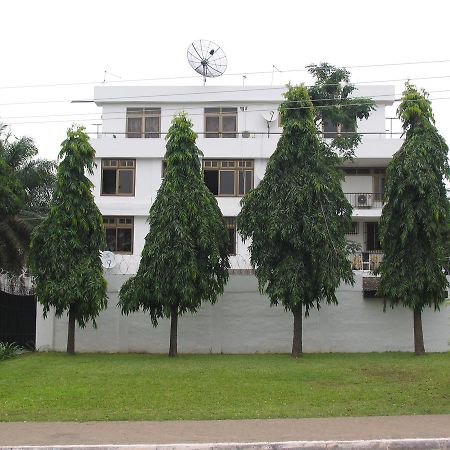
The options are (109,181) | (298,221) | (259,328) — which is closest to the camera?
(298,221)

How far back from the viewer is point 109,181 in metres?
28.0

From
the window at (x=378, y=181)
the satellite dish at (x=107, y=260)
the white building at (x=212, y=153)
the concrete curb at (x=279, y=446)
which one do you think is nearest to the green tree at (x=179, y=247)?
the white building at (x=212, y=153)

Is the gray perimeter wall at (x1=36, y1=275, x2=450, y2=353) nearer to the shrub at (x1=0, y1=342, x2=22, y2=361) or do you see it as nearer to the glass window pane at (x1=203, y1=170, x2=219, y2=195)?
the shrub at (x1=0, y1=342, x2=22, y2=361)

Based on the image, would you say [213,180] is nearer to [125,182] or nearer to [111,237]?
[125,182]

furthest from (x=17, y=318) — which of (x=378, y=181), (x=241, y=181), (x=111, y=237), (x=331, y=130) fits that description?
(x=378, y=181)

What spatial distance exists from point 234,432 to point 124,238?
19356 mm

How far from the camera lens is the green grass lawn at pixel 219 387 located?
10.7 m

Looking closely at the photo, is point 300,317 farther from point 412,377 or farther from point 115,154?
point 115,154

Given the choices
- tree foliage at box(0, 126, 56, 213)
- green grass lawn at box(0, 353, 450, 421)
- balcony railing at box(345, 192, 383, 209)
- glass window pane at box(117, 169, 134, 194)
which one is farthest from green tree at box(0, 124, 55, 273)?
balcony railing at box(345, 192, 383, 209)

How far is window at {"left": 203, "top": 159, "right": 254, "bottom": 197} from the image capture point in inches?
1091

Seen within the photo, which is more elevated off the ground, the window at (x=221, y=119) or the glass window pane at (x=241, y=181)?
the window at (x=221, y=119)

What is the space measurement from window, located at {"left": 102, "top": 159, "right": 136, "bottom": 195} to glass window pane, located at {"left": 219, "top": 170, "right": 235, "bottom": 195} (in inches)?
148

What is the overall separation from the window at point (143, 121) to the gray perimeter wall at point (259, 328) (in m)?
11.3

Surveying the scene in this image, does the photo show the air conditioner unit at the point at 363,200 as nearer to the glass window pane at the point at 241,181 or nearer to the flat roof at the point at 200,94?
the flat roof at the point at 200,94
